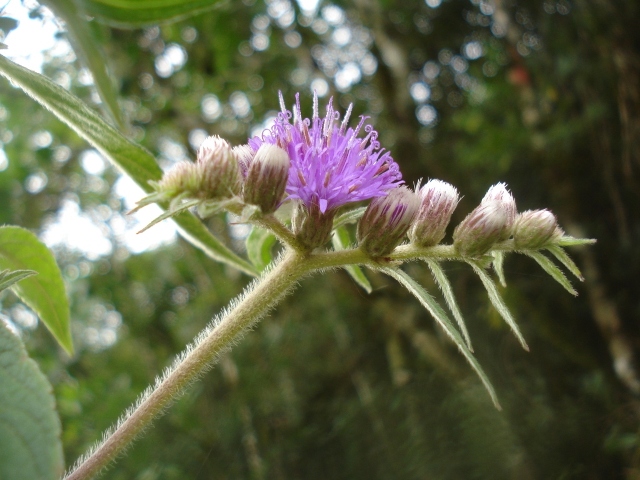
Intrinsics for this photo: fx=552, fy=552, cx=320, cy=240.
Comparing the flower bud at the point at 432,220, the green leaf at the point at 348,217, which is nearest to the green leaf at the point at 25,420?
the green leaf at the point at 348,217

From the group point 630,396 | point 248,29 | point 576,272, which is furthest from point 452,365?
point 576,272

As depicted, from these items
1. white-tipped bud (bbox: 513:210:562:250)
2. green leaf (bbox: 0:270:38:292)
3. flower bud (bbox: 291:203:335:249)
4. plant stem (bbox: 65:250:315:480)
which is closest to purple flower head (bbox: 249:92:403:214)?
flower bud (bbox: 291:203:335:249)

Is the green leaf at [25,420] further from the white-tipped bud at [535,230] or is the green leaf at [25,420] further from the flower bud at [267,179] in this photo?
the white-tipped bud at [535,230]

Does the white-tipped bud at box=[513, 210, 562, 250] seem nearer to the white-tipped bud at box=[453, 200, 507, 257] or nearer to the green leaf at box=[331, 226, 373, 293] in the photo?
the white-tipped bud at box=[453, 200, 507, 257]

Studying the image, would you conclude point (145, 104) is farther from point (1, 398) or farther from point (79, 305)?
point (1, 398)

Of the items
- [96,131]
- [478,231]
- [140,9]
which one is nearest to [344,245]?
[478,231]

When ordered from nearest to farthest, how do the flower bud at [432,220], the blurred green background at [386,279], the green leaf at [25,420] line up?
the green leaf at [25,420]
the flower bud at [432,220]
the blurred green background at [386,279]
